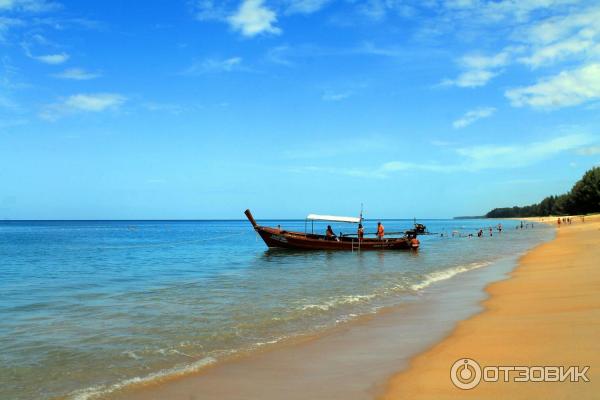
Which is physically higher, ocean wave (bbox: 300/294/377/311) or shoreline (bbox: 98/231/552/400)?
shoreline (bbox: 98/231/552/400)

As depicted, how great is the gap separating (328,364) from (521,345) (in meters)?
2.89

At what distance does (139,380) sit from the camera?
6.39 metres

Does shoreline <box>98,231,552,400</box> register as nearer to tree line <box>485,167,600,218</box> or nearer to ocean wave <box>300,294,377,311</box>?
ocean wave <box>300,294,377,311</box>

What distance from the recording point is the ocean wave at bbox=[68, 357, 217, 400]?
590 cm

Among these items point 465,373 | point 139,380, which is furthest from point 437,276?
point 139,380

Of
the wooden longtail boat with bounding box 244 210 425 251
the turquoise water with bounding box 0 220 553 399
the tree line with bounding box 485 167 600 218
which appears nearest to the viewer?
the turquoise water with bounding box 0 220 553 399

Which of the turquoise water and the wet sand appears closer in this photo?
the wet sand

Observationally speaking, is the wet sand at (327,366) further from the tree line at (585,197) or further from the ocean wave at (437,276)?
the tree line at (585,197)

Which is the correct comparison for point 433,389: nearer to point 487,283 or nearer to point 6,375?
point 6,375

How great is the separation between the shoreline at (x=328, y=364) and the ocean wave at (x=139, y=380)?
0.52ft

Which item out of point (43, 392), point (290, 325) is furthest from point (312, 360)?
point (43, 392)

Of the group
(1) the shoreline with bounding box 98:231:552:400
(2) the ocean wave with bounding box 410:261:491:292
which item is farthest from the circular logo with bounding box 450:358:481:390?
(2) the ocean wave with bounding box 410:261:491:292

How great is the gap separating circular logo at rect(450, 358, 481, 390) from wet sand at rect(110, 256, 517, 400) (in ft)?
2.52

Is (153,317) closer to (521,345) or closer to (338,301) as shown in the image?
(338,301)
